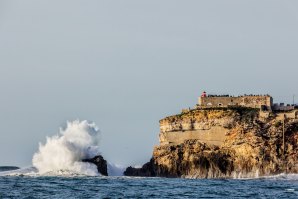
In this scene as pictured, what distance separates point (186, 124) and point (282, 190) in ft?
122

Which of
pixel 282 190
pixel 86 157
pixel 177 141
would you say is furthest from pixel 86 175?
pixel 282 190

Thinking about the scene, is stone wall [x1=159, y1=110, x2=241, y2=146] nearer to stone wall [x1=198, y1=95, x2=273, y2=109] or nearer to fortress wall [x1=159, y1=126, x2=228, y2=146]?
fortress wall [x1=159, y1=126, x2=228, y2=146]

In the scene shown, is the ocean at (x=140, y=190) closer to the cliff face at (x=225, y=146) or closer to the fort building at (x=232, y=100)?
the cliff face at (x=225, y=146)

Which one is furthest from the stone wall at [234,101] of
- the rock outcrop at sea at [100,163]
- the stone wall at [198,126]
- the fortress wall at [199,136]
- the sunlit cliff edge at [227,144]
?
the rock outcrop at sea at [100,163]

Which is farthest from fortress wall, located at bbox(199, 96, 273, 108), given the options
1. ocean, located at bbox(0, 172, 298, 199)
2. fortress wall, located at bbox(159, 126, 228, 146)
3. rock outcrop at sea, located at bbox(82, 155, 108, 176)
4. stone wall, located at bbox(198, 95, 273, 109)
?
ocean, located at bbox(0, 172, 298, 199)

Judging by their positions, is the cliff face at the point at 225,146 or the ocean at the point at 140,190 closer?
the ocean at the point at 140,190

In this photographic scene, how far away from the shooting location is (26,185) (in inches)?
2972

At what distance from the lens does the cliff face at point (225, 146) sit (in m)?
97.8

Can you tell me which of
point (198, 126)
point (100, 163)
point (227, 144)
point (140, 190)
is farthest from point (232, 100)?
point (140, 190)

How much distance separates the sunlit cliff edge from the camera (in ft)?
321

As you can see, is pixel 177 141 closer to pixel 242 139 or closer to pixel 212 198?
pixel 242 139

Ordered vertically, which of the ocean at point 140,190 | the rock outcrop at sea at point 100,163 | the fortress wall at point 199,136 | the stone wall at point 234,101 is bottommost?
the ocean at point 140,190

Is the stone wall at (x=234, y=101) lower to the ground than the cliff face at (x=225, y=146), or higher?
higher

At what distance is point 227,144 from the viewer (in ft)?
333
